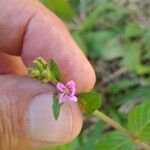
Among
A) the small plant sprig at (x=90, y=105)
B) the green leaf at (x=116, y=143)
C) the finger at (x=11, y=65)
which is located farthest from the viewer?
the finger at (x=11, y=65)

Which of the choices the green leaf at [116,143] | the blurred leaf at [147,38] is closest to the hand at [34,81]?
the green leaf at [116,143]

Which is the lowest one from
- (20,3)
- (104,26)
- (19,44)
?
(104,26)

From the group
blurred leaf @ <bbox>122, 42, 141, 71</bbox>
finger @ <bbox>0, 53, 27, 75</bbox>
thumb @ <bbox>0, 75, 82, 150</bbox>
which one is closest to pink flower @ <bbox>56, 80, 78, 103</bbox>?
thumb @ <bbox>0, 75, 82, 150</bbox>

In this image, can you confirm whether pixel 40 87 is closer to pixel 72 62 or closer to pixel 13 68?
pixel 72 62

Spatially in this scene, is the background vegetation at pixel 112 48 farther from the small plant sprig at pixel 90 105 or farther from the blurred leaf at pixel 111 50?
the small plant sprig at pixel 90 105

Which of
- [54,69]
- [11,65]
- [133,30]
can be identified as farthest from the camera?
[133,30]

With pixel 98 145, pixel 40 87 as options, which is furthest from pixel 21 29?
pixel 98 145

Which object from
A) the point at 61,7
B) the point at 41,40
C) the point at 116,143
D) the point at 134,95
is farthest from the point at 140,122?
the point at 61,7

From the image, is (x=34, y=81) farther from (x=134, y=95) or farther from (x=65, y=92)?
(x=134, y=95)
